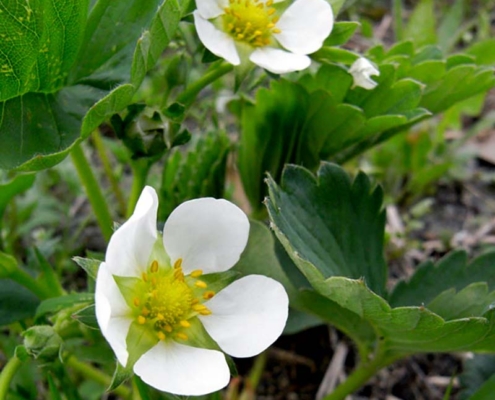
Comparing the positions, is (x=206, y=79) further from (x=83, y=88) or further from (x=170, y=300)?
(x=170, y=300)

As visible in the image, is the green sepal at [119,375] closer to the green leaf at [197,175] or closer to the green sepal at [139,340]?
the green sepal at [139,340]

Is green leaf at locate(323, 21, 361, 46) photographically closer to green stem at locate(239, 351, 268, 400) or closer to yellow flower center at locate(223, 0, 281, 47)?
yellow flower center at locate(223, 0, 281, 47)

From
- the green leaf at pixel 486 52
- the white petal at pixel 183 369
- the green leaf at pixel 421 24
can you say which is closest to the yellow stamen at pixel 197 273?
the white petal at pixel 183 369

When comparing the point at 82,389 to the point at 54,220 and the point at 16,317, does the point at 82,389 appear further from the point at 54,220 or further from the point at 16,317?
the point at 54,220

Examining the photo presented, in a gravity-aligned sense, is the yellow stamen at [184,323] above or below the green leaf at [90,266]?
below

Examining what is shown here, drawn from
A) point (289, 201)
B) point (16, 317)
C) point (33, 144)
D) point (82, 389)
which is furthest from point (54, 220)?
point (289, 201)

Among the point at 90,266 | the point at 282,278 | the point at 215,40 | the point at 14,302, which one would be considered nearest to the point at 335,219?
the point at 282,278
